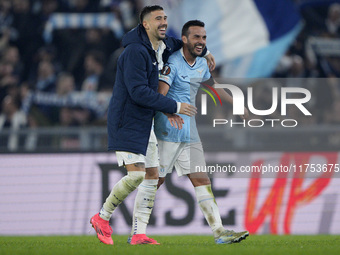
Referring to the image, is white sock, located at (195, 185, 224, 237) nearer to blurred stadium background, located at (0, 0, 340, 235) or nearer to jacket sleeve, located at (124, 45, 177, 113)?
jacket sleeve, located at (124, 45, 177, 113)

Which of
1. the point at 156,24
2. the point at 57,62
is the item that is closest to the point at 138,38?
the point at 156,24

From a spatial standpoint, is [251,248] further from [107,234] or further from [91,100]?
[91,100]

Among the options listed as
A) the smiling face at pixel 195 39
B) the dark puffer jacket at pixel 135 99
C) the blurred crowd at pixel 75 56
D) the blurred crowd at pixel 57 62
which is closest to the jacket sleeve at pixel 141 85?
the dark puffer jacket at pixel 135 99

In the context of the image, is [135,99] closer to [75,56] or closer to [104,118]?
[104,118]

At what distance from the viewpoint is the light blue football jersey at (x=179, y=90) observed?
6.72 m

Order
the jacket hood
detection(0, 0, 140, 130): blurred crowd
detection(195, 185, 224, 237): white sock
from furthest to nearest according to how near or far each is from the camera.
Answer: detection(0, 0, 140, 130): blurred crowd, detection(195, 185, 224, 237): white sock, the jacket hood

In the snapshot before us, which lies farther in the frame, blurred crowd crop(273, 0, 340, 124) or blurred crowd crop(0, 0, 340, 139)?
blurred crowd crop(273, 0, 340, 124)

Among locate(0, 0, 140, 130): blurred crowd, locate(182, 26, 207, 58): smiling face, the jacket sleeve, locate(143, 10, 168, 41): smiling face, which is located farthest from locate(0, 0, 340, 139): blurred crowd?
the jacket sleeve

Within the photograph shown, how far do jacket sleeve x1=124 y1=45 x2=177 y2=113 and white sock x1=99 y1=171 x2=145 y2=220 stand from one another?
0.65m

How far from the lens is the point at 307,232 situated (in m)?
9.45

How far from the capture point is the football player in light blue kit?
6727 mm

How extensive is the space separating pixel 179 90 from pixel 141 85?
0.58 meters

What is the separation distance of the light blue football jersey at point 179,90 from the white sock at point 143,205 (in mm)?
463

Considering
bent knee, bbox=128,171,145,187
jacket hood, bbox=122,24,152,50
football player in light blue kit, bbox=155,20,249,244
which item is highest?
jacket hood, bbox=122,24,152,50
